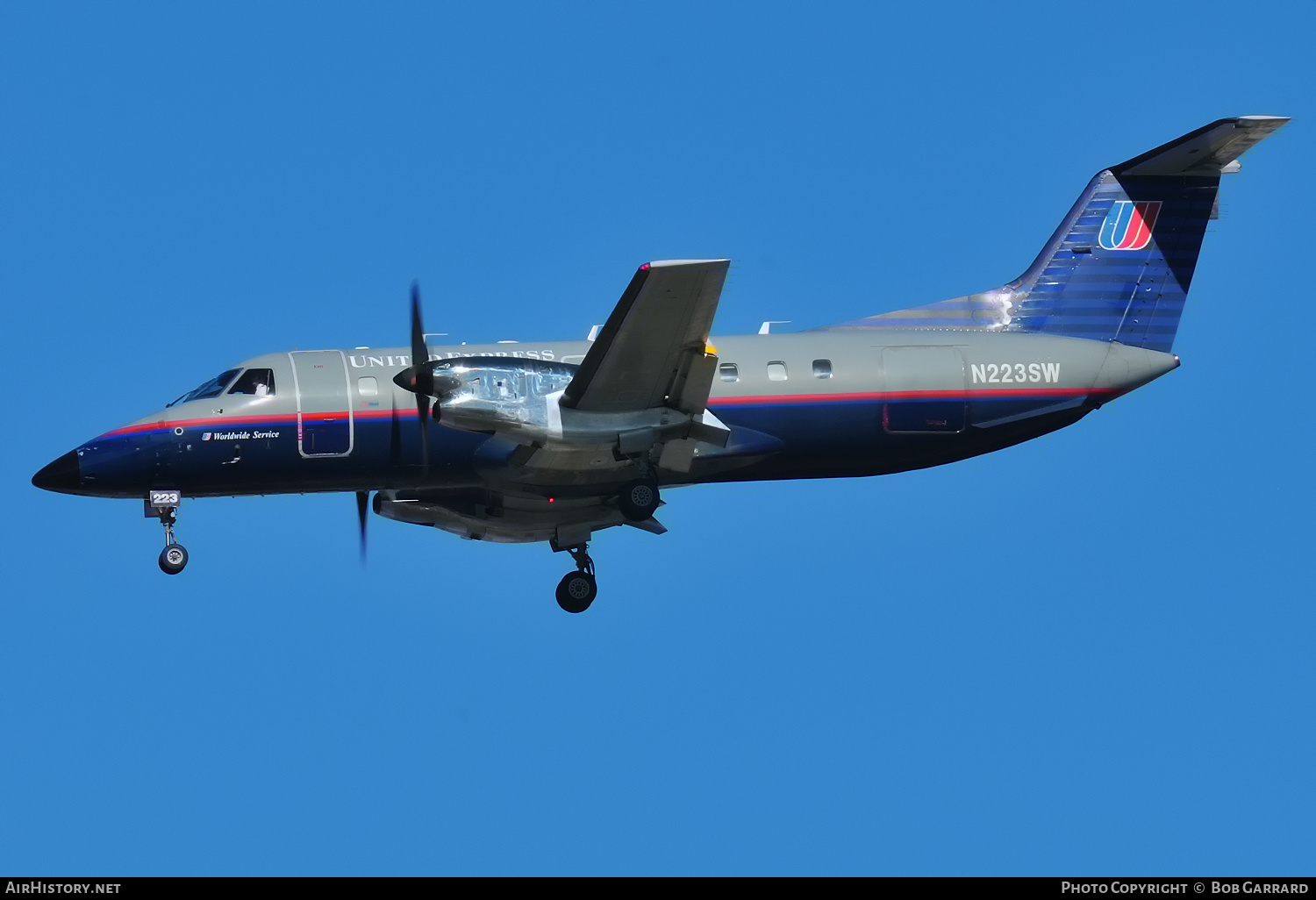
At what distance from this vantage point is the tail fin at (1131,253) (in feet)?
97.1

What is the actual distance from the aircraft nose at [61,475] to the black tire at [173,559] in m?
1.49

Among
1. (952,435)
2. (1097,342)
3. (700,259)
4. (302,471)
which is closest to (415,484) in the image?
(302,471)

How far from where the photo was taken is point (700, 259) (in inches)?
932

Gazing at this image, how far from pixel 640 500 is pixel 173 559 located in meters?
6.55

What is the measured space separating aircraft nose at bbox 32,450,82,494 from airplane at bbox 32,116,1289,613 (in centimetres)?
4

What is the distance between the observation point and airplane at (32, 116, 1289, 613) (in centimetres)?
2538

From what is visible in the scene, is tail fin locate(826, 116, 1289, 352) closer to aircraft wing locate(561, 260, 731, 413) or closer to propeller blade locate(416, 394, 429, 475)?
aircraft wing locate(561, 260, 731, 413)

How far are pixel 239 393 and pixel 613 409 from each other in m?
5.34

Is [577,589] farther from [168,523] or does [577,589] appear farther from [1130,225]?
[1130,225]

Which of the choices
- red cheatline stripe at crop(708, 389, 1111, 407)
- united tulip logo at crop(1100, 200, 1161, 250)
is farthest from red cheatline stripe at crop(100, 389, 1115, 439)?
united tulip logo at crop(1100, 200, 1161, 250)

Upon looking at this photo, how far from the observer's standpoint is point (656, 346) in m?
24.8

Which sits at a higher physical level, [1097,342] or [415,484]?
[1097,342]
